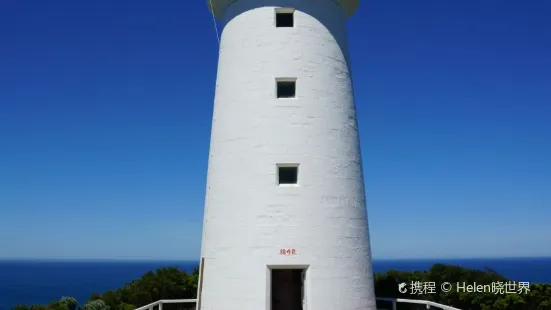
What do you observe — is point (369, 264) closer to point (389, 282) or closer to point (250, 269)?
point (250, 269)

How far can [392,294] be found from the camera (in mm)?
16234

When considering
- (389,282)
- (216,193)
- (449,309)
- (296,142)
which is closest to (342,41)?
(296,142)

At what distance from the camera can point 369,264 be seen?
11031mm

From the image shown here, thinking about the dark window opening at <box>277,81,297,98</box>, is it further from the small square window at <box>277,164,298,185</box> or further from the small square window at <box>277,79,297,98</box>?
the small square window at <box>277,164,298,185</box>

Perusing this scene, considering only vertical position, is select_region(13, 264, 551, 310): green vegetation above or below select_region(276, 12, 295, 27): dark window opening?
below

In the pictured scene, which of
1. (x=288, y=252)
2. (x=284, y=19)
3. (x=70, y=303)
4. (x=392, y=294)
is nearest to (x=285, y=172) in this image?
(x=288, y=252)

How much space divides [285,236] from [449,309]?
4514 millimetres

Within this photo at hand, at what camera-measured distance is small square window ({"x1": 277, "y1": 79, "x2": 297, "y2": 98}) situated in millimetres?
11026

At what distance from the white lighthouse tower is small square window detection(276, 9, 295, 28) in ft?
0.09

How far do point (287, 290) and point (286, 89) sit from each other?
5.24m

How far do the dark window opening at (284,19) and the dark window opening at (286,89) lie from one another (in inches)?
62.6

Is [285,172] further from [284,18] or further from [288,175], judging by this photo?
[284,18]

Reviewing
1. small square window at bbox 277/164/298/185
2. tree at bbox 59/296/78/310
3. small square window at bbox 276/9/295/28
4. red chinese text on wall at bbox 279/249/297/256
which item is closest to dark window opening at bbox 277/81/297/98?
small square window at bbox 276/9/295/28

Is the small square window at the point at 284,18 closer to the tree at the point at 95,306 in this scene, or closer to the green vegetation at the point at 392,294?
the green vegetation at the point at 392,294
